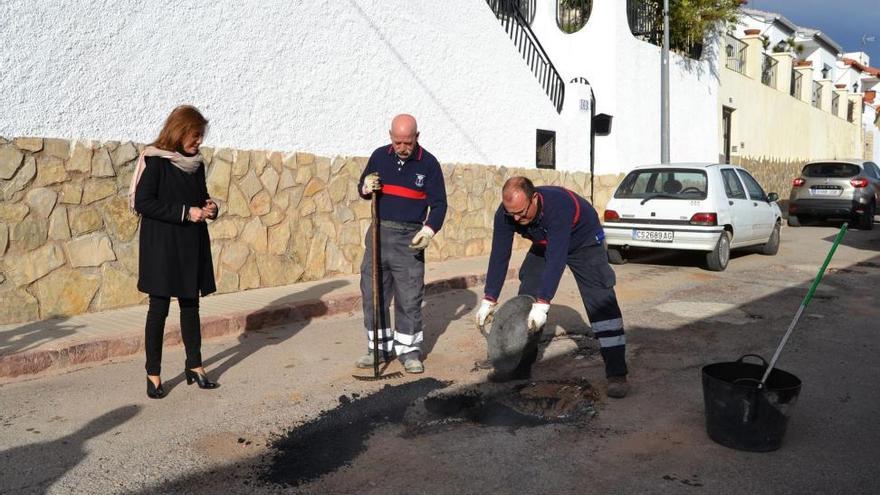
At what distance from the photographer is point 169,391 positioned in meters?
5.10

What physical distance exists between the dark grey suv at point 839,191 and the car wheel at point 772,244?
5730 millimetres

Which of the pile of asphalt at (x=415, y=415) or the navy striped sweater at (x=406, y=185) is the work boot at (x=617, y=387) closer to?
the pile of asphalt at (x=415, y=415)

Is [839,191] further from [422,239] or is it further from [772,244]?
[422,239]

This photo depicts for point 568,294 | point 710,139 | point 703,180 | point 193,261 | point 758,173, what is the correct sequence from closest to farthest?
point 193,261 < point 568,294 < point 703,180 < point 710,139 < point 758,173

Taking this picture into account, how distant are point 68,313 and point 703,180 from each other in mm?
8333

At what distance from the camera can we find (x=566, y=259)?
4762 mm

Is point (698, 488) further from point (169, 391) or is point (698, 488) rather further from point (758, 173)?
point (758, 173)

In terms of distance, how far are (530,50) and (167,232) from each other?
11399mm

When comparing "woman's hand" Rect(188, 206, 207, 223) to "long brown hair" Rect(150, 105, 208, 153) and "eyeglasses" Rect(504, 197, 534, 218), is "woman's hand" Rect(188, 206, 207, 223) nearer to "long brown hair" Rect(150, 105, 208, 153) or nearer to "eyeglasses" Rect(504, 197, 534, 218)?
"long brown hair" Rect(150, 105, 208, 153)

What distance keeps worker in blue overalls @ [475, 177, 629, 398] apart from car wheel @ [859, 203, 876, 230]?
49.6ft

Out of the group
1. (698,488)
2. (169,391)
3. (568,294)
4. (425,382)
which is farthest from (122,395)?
(568,294)

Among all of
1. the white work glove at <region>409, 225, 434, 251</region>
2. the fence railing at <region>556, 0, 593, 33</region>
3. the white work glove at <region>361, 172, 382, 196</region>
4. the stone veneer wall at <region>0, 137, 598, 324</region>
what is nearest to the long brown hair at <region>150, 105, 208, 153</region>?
the white work glove at <region>361, 172, 382, 196</region>

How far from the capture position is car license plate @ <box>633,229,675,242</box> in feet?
35.9

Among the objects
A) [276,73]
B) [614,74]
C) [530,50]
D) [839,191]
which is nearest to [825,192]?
[839,191]
